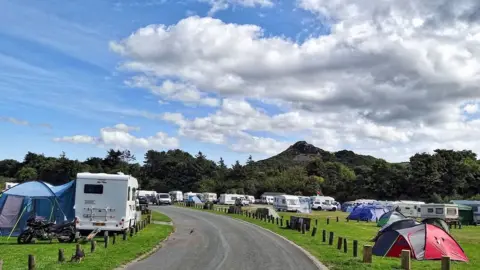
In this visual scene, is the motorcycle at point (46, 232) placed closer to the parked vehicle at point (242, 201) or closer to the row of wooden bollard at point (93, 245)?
the row of wooden bollard at point (93, 245)

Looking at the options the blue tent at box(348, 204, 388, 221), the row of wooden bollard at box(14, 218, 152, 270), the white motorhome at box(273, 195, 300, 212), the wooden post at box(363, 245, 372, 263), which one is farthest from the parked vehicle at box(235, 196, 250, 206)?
the wooden post at box(363, 245, 372, 263)

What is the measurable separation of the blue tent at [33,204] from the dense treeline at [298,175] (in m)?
34.9

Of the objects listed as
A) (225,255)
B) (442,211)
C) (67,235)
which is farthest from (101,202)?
(442,211)

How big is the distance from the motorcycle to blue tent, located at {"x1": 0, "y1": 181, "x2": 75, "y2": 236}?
8.34 ft

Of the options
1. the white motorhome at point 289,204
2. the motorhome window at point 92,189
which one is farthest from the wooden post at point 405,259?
the white motorhome at point 289,204

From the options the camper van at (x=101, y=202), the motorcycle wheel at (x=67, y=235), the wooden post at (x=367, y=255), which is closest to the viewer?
the wooden post at (x=367, y=255)

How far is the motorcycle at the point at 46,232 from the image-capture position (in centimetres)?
2211

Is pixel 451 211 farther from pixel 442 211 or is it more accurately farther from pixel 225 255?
pixel 225 255

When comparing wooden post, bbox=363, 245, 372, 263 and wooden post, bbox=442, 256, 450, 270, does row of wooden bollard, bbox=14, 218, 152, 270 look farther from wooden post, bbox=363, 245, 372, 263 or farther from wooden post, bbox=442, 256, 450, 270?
wooden post, bbox=442, 256, 450, 270

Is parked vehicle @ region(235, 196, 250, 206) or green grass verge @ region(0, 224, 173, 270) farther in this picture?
parked vehicle @ region(235, 196, 250, 206)

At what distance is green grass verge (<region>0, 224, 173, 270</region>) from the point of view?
15.2 meters

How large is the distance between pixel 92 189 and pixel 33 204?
4412 mm

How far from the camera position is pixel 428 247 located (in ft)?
68.5

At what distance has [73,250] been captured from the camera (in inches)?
760
